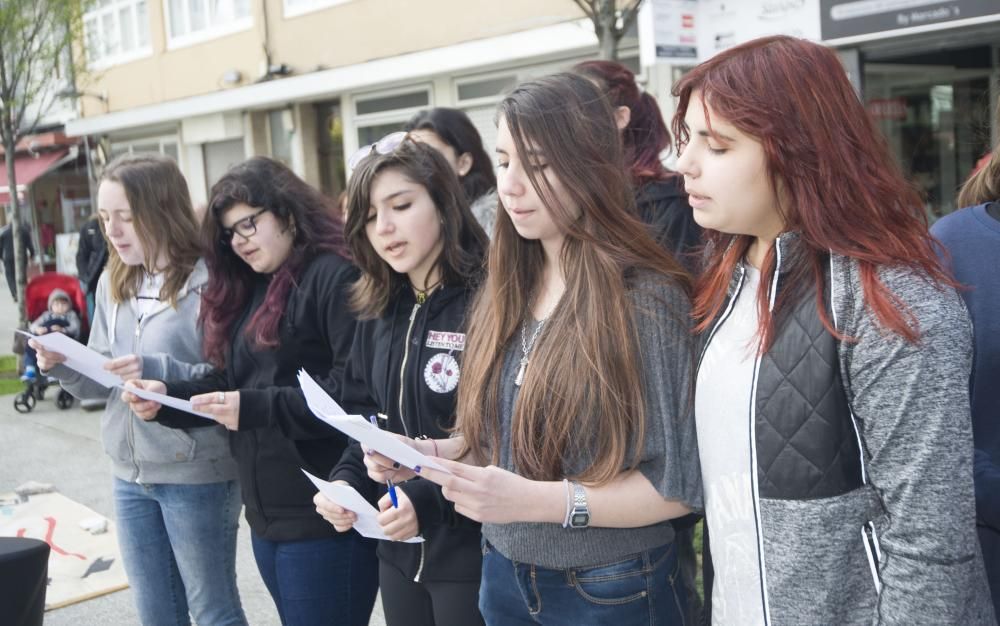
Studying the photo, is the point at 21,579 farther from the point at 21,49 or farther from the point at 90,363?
the point at 21,49

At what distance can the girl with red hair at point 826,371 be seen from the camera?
1.34 metres

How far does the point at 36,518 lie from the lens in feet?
18.9

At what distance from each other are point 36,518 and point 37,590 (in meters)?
3.87

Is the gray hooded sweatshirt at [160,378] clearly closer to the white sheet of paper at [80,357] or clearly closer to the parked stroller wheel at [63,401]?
the white sheet of paper at [80,357]

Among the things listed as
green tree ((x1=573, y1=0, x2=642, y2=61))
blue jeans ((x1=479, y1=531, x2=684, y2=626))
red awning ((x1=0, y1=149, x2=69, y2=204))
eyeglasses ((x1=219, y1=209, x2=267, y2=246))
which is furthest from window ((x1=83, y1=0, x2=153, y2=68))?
blue jeans ((x1=479, y1=531, x2=684, y2=626))

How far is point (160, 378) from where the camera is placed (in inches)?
121

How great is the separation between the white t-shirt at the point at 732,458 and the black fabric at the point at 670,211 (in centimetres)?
110

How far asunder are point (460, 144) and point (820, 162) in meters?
2.70

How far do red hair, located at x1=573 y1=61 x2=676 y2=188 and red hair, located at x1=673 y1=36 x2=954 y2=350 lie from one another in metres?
1.45

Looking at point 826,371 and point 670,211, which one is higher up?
point 670,211

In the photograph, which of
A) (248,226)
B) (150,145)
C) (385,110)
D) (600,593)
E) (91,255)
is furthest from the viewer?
(150,145)

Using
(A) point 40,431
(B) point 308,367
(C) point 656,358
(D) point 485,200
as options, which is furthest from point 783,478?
(A) point 40,431

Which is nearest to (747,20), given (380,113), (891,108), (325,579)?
(891,108)

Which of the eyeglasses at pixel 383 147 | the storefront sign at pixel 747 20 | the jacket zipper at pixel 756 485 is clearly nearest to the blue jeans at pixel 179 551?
the eyeglasses at pixel 383 147
